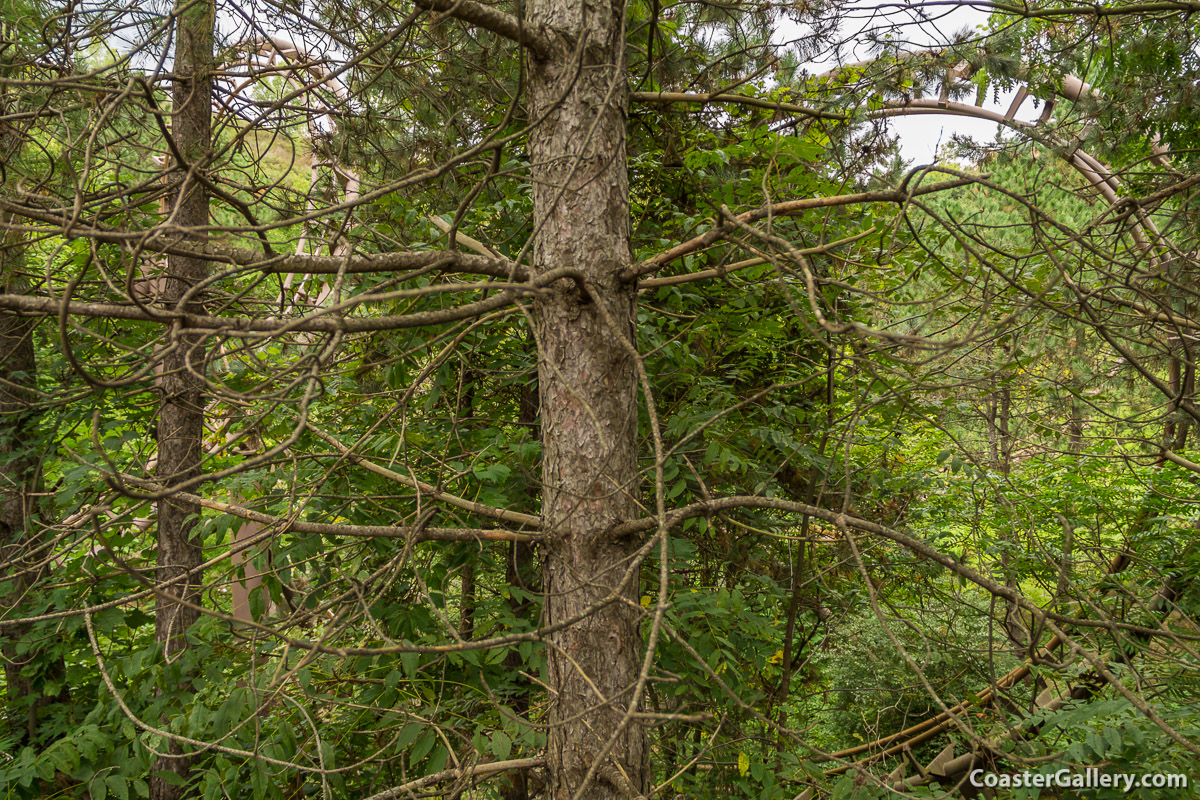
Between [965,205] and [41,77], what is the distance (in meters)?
15.2

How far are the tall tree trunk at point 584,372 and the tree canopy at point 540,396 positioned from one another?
1cm

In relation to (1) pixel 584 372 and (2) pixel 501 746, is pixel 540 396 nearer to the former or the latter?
(1) pixel 584 372

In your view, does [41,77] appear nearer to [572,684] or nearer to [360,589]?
[360,589]

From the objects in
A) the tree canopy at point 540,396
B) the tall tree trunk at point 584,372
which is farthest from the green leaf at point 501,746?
the tall tree trunk at point 584,372

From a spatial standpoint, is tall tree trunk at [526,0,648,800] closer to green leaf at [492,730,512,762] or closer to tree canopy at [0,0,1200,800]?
tree canopy at [0,0,1200,800]

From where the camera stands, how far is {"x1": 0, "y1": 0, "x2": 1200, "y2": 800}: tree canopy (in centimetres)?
179

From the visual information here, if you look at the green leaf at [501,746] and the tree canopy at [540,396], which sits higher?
the tree canopy at [540,396]

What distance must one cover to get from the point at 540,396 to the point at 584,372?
0.21 metres

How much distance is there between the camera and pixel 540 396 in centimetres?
233

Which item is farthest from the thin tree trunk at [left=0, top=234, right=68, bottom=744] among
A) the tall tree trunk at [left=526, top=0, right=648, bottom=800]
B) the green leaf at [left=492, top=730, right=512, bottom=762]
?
the tall tree trunk at [left=526, top=0, right=648, bottom=800]

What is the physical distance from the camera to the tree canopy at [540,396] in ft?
5.87

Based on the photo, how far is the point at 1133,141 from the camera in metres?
4.09

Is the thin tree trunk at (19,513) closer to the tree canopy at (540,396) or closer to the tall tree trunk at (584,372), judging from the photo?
the tree canopy at (540,396)

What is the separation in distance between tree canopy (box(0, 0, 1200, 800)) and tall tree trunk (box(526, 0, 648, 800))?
1 cm
